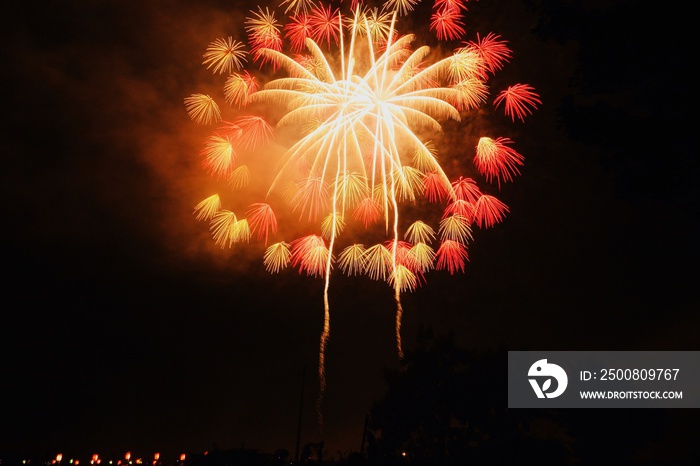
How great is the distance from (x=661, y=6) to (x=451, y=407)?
24578 mm

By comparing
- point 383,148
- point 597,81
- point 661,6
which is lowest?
point 597,81

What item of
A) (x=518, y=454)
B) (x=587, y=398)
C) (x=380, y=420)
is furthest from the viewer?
(x=380, y=420)

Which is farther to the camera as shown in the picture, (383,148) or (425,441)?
(425,441)

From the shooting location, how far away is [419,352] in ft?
114

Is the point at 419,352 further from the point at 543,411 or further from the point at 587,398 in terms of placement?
the point at 587,398

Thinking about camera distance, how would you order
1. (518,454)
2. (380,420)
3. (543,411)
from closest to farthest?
(518,454) < (543,411) < (380,420)

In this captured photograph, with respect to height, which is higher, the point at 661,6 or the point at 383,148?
the point at 383,148

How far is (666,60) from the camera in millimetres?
11781

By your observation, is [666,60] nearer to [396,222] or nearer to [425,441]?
[396,222]

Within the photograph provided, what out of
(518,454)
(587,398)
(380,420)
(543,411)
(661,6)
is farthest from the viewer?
(380,420)

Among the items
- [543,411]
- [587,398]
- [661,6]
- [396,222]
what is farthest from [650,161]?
[543,411]

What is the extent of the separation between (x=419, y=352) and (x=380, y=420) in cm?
440

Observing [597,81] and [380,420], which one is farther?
[380,420]

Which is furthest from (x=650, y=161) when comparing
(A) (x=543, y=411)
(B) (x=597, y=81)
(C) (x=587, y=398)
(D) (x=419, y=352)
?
(D) (x=419, y=352)
